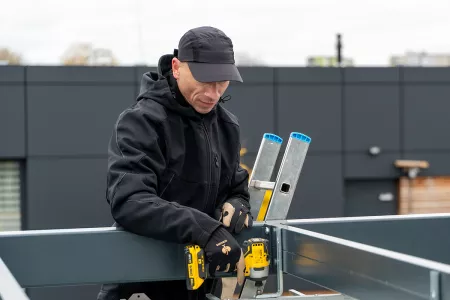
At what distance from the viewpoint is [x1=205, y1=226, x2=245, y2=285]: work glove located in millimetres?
3135

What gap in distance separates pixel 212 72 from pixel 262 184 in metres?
0.97

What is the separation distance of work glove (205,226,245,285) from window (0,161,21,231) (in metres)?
14.2

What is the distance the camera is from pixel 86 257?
3.29 metres

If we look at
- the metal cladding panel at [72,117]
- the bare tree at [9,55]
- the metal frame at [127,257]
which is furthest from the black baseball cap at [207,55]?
the bare tree at [9,55]

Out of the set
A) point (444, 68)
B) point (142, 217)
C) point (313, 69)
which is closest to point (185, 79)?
point (142, 217)

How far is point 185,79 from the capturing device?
337cm

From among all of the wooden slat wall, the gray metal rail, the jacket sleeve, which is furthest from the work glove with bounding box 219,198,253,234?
the wooden slat wall

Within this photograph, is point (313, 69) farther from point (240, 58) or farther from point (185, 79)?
point (185, 79)

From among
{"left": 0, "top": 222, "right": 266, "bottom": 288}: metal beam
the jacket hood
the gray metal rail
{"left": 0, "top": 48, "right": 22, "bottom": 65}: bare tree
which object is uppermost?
{"left": 0, "top": 48, "right": 22, "bottom": 65}: bare tree

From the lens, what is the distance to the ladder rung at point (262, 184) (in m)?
3.99

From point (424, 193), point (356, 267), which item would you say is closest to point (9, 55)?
point (424, 193)

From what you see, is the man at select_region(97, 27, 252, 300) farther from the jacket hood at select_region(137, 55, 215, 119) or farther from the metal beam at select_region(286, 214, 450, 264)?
the metal beam at select_region(286, 214, 450, 264)

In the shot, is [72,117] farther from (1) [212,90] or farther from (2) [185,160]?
(1) [212,90]

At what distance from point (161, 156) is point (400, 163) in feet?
51.1
